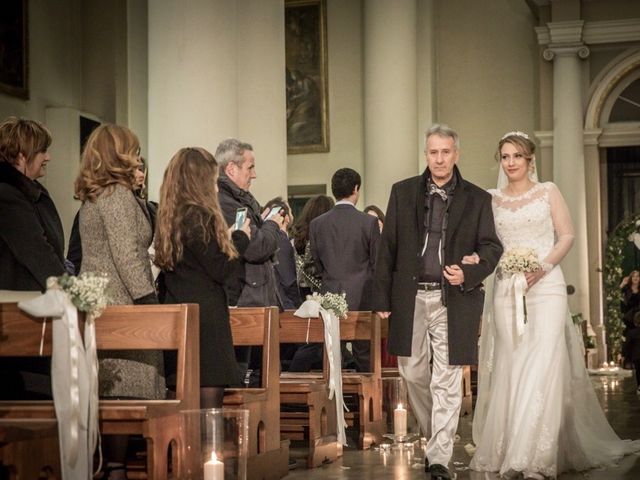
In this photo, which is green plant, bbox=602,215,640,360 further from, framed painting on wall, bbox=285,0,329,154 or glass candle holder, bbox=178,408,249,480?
glass candle holder, bbox=178,408,249,480

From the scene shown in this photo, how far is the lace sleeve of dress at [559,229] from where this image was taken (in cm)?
695

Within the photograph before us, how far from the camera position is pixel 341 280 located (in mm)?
9008

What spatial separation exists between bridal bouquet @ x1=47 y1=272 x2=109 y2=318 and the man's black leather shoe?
240 cm

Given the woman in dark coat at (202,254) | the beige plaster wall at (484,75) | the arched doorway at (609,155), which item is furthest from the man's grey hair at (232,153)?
A: the beige plaster wall at (484,75)

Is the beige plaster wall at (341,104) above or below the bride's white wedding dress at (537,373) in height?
above

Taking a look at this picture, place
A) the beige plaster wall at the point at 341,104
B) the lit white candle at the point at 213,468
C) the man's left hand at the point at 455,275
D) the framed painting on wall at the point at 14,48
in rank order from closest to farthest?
the lit white candle at the point at 213,468 → the man's left hand at the point at 455,275 → the framed painting on wall at the point at 14,48 → the beige plaster wall at the point at 341,104

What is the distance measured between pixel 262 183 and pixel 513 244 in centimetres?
360

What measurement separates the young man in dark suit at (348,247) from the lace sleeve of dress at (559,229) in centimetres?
214

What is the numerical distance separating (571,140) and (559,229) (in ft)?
35.6

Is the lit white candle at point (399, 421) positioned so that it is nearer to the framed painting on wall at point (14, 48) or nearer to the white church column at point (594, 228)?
the framed painting on wall at point (14, 48)

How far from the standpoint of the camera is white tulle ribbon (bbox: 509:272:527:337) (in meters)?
6.75

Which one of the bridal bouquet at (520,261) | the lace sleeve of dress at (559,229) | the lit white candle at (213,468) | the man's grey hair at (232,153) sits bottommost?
the lit white candle at (213,468)

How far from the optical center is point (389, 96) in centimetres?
1672

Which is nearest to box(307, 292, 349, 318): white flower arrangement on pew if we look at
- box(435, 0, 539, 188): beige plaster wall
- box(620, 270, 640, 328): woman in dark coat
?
box(620, 270, 640, 328): woman in dark coat
